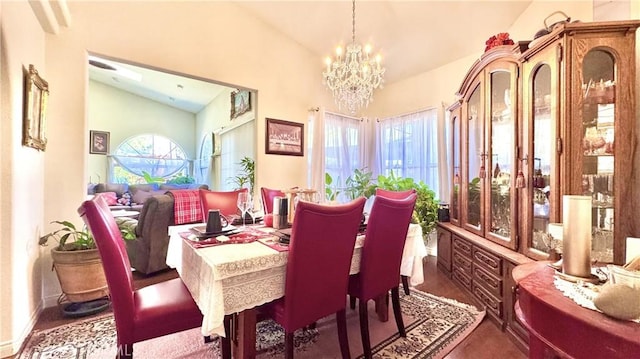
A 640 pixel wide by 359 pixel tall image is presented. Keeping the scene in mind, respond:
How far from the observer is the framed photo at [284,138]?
3.95 meters

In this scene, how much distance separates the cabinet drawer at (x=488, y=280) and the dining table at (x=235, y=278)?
5.81ft

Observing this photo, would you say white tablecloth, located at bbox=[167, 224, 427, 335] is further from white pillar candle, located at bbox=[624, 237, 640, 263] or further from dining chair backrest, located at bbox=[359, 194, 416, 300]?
white pillar candle, located at bbox=[624, 237, 640, 263]

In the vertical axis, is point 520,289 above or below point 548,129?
below

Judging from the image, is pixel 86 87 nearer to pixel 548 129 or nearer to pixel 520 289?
pixel 520 289

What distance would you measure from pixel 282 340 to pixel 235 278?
1024 mm

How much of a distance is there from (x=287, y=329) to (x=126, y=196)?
263 inches

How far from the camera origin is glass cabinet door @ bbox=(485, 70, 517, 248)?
2209 millimetres

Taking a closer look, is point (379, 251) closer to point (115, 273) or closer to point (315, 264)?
point (315, 264)

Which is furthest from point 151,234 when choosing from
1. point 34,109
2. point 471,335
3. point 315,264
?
point 471,335

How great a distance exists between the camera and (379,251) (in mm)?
1802

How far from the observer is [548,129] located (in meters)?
1.86

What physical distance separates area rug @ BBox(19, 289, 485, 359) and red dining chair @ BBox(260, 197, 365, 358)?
478 mm

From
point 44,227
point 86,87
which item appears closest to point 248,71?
point 86,87

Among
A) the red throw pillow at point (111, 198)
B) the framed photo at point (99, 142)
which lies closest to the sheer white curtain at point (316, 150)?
the red throw pillow at point (111, 198)
